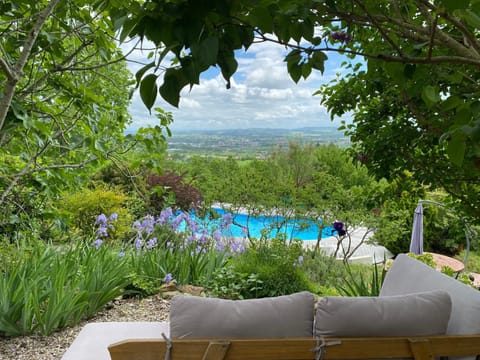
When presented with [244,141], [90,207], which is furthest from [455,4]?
[244,141]

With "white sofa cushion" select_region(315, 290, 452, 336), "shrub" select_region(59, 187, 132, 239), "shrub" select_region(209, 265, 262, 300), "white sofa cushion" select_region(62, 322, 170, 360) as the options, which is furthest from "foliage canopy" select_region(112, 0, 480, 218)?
"shrub" select_region(59, 187, 132, 239)

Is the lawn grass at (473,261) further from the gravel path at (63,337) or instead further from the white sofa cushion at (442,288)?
the gravel path at (63,337)

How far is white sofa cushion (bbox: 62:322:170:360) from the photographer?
4.84 feet

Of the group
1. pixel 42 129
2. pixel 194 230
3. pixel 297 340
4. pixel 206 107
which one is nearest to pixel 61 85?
pixel 42 129

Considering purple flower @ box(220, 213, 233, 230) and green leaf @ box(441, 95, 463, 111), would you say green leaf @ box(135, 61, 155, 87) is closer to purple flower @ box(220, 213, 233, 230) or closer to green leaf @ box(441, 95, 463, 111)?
green leaf @ box(441, 95, 463, 111)

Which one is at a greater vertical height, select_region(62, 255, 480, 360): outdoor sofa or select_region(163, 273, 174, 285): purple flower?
select_region(62, 255, 480, 360): outdoor sofa

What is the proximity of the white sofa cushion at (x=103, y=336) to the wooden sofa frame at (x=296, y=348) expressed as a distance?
20.2 inches

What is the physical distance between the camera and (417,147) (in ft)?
7.05

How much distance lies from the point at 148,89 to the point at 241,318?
858mm

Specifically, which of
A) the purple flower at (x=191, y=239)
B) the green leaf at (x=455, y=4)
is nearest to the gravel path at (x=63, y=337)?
the purple flower at (x=191, y=239)

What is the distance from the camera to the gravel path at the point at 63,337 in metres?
2.03

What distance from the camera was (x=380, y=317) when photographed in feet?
3.86

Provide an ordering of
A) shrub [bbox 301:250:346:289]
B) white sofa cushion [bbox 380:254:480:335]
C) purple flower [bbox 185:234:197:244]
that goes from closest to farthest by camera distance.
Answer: white sofa cushion [bbox 380:254:480:335] < purple flower [bbox 185:234:197:244] < shrub [bbox 301:250:346:289]

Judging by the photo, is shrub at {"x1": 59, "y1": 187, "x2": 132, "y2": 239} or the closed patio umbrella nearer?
the closed patio umbrella
